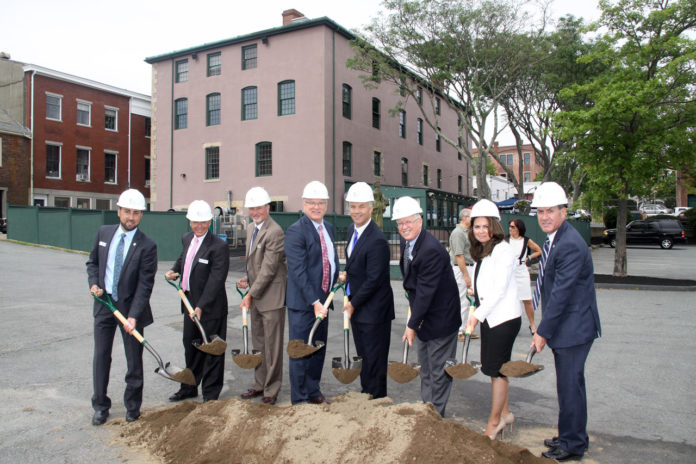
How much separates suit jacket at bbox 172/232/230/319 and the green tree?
1209 centimetres

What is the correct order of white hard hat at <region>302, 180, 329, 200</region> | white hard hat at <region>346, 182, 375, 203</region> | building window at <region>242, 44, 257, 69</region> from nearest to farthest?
white hard hat at <region>346, 182, 375, 203</region> → white hard hat at <region>302, 180, 329, 200</region> → building window at <region>242, 44, 257, 69</region>

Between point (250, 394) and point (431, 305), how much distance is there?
2249mm

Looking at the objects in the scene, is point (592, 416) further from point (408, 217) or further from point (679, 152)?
point (679, 152)

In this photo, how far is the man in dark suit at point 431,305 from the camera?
438 cm

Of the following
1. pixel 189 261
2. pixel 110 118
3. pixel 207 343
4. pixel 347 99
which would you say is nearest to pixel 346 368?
pixel 207 343

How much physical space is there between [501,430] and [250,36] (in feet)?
92.3

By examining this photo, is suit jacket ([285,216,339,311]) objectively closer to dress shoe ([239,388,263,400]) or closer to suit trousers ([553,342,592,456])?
dress shoe ([239,388,263,400])

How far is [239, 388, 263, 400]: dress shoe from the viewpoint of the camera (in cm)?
543

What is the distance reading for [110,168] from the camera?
3772cm

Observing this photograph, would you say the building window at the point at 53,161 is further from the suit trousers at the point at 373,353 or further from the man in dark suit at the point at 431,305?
the man in dark suit at the point at 431,305

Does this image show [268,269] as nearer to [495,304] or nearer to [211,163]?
[495,304]

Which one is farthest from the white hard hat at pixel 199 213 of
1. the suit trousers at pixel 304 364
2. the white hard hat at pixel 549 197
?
the white hard hat at pixel 549 197

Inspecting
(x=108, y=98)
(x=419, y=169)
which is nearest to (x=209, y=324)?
(x=419, y=169)

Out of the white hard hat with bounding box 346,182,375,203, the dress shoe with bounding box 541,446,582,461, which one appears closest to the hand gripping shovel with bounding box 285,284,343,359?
the white hard hat with bounding box 346,182,375,203
